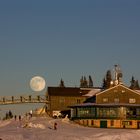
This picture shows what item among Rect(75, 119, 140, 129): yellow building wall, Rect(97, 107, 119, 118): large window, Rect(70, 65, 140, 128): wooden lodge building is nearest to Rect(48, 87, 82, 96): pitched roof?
Rect(70, 65, 140, 128): wooden lodge building

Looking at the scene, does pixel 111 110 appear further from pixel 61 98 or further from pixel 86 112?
pixel 61 98

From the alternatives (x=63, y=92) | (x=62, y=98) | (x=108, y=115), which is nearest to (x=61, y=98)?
(x=62, y=98)

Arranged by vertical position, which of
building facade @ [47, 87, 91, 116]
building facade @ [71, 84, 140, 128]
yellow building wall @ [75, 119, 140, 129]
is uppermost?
building facade @ [47, 87, 91, 116]

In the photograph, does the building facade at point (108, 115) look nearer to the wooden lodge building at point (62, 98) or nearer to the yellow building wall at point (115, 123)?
the yellow building wall at point (115, 123)

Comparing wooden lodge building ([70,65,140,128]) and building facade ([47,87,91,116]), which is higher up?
building facade ([47,87,91,116])

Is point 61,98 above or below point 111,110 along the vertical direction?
above

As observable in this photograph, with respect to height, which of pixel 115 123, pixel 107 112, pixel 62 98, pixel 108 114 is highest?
pixel 62 98

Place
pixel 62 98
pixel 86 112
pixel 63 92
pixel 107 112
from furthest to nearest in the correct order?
1. pixel 63 92
2. pixel 62 98
3. pixel 86 112
4. pixel 107 112

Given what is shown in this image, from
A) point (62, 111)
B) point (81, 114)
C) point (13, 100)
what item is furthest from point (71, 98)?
point (81, 114)

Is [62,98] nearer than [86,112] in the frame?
No

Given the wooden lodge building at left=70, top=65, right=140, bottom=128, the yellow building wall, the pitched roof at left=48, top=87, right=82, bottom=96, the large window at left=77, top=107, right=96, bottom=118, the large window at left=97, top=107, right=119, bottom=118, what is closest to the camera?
the yellow building wall

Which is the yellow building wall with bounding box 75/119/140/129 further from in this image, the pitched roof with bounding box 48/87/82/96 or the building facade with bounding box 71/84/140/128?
the pitched roof with bounding box 48/87/82/96

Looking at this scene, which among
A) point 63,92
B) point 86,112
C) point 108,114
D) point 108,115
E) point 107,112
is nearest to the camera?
point 108,115

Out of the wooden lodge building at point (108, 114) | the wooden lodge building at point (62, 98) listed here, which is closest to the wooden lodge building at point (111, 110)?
the wooden lodge building at point (108, 114)
